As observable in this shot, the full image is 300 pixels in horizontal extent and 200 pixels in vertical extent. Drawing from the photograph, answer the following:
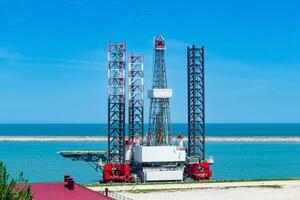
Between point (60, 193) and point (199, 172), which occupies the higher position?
point (199, 172)

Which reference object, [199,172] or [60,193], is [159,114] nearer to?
[199,172]

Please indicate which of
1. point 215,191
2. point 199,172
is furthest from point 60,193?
point 199,172

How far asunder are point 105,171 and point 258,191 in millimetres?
19022

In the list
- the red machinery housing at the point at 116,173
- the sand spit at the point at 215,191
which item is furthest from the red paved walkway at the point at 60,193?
the red machinery housing at the point at 116,173

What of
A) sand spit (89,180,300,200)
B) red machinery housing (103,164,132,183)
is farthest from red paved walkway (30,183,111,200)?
red machinery housing (103,164,132,183)

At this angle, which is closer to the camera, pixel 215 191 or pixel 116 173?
pixel 215 191

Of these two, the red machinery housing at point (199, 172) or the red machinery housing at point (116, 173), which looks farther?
the red machinery housing at point (199, 172)

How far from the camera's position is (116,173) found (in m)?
72.8

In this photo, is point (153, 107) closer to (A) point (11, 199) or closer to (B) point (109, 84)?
(B) point (109, 84)

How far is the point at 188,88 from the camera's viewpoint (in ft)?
258

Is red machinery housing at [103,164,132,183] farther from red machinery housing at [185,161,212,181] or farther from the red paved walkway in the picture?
the red paved walkway

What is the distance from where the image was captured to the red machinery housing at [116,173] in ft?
236

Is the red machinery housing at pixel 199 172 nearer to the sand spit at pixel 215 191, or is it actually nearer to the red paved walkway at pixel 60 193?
the sand spit at pixel 215 191

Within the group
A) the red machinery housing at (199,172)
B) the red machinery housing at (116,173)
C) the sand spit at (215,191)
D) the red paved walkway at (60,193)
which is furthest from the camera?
the red machinery housing at (199,172)
